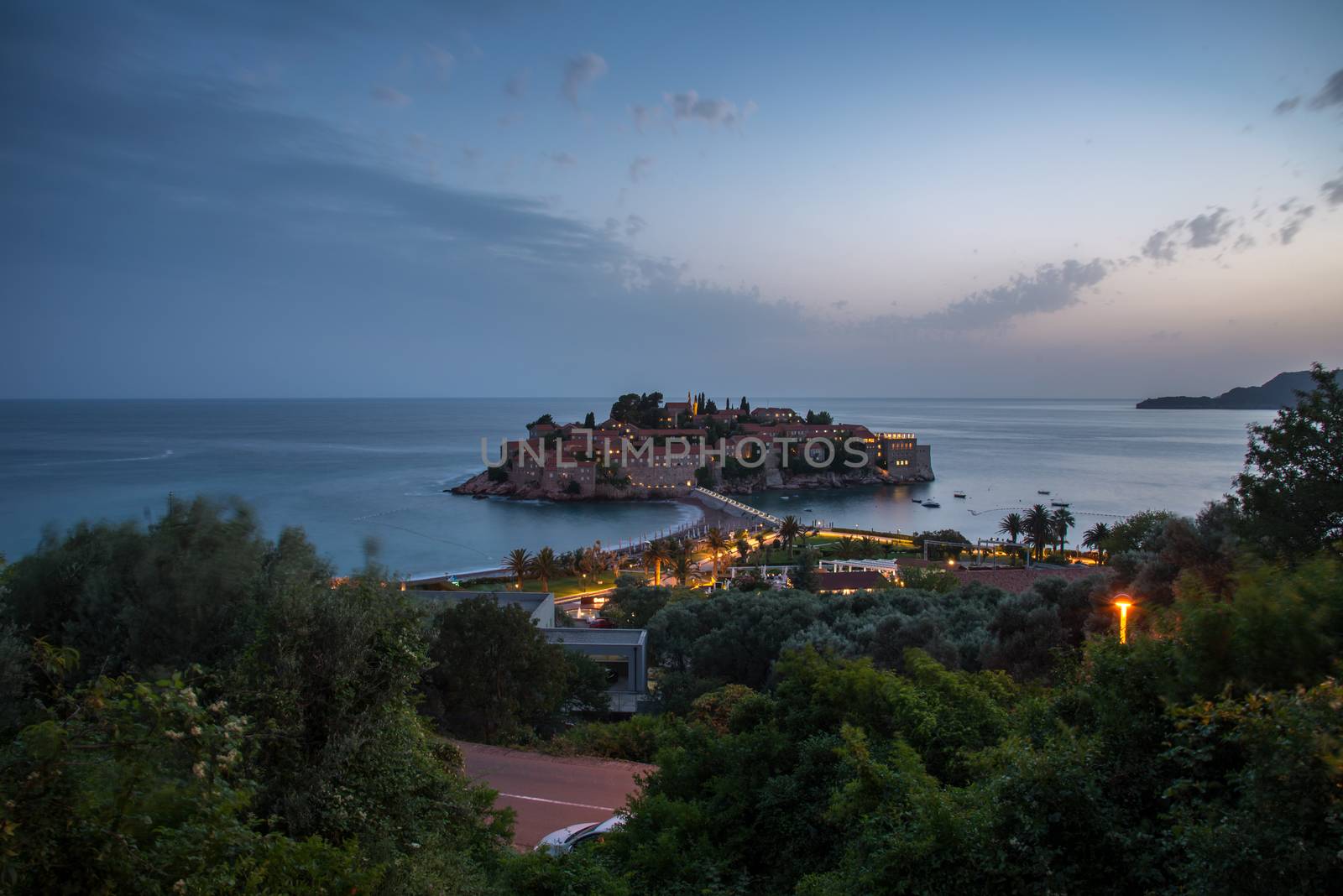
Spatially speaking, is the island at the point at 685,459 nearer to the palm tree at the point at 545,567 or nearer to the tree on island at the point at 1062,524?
the palm tree at the point at 545,567

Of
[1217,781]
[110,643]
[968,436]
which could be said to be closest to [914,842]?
[1217,781]

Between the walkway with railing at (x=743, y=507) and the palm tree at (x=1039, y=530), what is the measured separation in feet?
47.9

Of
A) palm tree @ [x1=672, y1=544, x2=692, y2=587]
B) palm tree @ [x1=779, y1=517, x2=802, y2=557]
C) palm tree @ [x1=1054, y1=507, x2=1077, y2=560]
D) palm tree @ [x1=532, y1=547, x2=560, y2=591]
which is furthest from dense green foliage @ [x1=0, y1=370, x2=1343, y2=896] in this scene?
palm tree @ [x1=779, y1=517, x2=802, y2=557]

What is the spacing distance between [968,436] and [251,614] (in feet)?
367

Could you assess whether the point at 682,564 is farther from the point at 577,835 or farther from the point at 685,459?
the point at 685,459

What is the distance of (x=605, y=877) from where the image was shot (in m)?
4.21

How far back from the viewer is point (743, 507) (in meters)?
51.8

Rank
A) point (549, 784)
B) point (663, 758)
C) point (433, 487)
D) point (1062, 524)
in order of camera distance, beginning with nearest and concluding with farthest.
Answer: point (663, 758)
point (549, 784)
point (1062, 524)
point (433, 487)

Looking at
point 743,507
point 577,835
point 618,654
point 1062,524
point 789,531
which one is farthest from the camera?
point 743,507

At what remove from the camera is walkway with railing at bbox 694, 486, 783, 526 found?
150ft

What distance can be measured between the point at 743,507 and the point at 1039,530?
23.3m

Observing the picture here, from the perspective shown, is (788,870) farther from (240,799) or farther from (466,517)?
(466,517)

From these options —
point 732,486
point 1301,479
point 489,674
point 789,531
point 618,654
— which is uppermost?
point 1301,479

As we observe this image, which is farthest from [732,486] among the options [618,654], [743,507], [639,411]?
[618,654]
